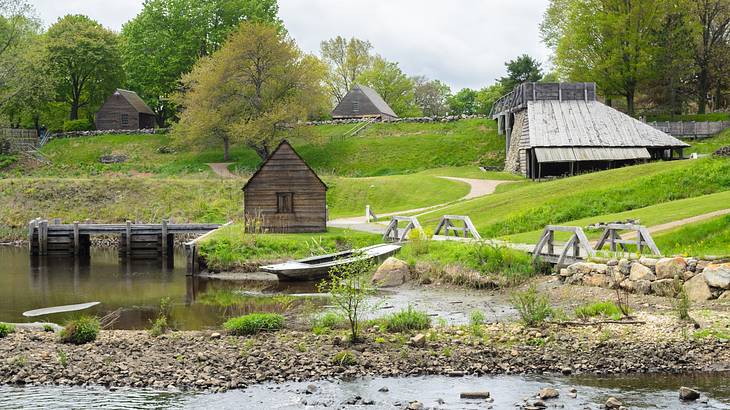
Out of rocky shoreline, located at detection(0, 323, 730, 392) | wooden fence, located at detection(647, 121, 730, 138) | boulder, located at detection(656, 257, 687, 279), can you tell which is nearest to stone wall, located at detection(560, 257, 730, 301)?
boulder, located at detection(656, 257, 687, 279)

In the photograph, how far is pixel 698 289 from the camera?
2056 centimetres

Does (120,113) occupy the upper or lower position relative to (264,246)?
upper

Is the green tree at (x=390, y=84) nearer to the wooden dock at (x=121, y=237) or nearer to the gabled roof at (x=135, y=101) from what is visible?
the gabled roof at (x=135, y=101)

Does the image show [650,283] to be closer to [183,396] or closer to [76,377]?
[183,396]

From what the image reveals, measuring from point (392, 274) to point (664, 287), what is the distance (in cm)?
995

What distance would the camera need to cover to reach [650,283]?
851 inches

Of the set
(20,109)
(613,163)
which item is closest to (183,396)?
(613,163)

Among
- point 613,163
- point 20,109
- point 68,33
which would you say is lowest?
point 613,163

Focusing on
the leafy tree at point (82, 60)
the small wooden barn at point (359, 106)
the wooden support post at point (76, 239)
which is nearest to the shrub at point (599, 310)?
the wooden support post at point (76, 239)

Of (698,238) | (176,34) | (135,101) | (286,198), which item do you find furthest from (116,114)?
(698,238)

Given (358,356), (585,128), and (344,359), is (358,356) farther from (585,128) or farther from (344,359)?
(585,128)

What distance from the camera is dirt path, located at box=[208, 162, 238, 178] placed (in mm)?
64338

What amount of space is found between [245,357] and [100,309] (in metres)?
10.2

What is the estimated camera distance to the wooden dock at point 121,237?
42844 mm
